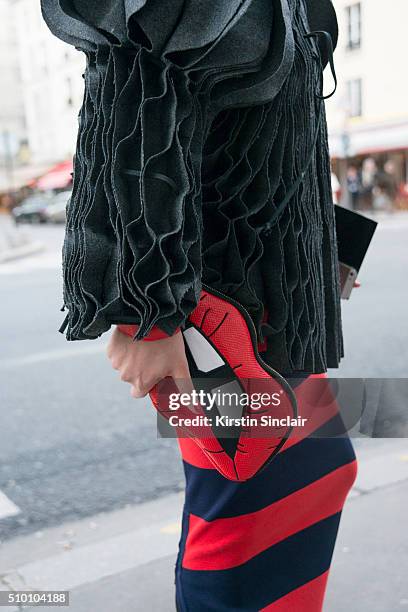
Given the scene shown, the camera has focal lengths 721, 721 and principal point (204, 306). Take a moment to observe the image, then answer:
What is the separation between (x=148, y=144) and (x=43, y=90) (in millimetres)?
35269

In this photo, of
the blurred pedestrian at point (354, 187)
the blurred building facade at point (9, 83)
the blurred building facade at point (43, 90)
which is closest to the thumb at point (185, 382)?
the blurred pedestrian at point (354, 187)

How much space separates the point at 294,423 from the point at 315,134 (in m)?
0.45

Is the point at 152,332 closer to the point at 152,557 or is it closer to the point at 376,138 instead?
the point at 152,557

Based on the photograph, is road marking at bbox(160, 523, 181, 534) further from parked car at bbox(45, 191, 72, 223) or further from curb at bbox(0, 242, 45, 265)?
parked car at bbox(45, 191, 72, 223)

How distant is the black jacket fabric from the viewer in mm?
861

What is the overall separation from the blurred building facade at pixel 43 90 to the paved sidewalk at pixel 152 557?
29407 millimetres

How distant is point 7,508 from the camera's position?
8.75 ft

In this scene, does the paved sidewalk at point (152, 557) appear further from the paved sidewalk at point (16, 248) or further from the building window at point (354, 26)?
the building window at point (354, 26)

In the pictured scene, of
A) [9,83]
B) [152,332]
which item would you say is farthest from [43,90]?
[152,332]

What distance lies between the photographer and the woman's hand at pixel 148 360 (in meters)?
0.91

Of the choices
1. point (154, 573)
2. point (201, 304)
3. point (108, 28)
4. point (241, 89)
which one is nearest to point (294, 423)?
point (201, 304)

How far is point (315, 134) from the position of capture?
1130 mm

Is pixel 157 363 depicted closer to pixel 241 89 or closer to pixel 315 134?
pixel 241 89

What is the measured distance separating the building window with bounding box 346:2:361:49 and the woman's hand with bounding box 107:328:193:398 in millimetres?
20326
